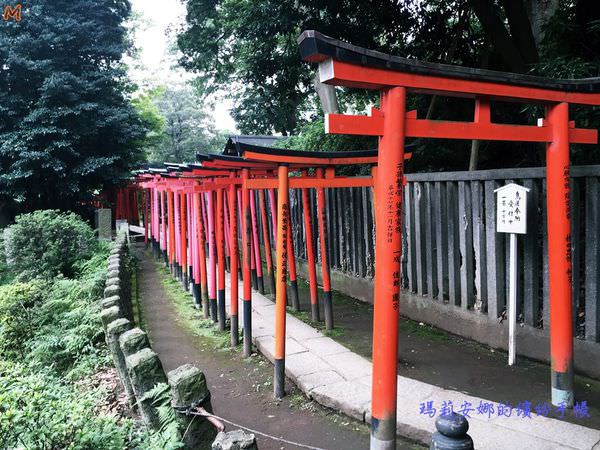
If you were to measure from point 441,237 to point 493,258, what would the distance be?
0.95 metres

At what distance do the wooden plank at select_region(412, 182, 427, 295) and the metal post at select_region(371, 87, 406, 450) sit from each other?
3.80 meters

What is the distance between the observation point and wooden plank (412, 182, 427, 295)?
7.01 m

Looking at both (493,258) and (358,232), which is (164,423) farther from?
(358,232)

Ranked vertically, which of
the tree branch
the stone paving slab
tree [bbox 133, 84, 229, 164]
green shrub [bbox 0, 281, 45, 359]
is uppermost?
tree [bbox 133, 84, 229, 164]

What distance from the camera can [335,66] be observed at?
296 cm

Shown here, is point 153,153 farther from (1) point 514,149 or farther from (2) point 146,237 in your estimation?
(1) point 514,149

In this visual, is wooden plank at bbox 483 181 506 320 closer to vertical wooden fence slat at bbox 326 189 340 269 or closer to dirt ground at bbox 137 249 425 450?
dirt ground at bbox 137 249 425 450

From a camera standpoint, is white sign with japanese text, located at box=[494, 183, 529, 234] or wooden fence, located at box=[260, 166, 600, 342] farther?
white sign with japanese text, located at box=[494, 183, 529, 234]

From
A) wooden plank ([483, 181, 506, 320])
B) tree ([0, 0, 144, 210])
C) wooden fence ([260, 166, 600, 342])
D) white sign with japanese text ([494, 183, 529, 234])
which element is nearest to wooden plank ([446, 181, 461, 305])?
wooden fence ([260, 166, 600, 342])

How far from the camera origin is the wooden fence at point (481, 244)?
Answer: 188 inches

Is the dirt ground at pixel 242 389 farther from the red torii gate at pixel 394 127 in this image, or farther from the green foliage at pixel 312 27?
the green foliage at pixel 312 27

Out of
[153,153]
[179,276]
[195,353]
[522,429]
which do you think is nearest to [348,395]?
[522,429]

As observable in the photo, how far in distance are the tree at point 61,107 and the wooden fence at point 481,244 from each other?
10.0m

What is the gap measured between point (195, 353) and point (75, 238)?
20.1ft
